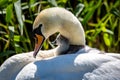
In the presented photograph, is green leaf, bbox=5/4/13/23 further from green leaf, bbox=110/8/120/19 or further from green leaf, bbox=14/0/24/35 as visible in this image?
green leaf, bbox=110/8/120/19

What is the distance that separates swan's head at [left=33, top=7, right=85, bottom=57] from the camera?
2.82 metres

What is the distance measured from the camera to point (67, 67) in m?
2.61

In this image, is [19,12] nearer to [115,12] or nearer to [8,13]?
[8,13]

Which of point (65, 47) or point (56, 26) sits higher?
point (56, 26)

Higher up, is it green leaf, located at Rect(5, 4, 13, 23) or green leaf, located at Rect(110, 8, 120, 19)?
green leaf, located at Rect(5, 4, 13, 23)

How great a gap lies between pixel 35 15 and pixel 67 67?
44.2 inches

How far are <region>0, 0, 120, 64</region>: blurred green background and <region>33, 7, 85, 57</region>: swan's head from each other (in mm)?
603

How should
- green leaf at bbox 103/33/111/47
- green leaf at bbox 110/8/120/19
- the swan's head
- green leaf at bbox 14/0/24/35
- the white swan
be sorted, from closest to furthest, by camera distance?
the white swan < the swan's head < green leaf at bbox 14/0/24/35 < green leaf at bbox 110/8/120/19 < green leaf at bbox 103/33/111/47

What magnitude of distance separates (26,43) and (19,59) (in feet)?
2.71

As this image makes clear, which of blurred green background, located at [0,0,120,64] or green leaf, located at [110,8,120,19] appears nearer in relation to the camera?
blurred green background, located at [0,0,120,64]

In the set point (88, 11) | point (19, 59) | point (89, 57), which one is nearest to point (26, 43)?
point (88, 11)

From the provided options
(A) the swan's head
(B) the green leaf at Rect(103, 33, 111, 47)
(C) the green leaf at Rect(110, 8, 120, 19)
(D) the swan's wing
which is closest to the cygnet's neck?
(A) the swan's head

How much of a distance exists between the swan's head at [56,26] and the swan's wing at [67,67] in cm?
20

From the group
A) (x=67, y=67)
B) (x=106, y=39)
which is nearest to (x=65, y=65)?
(x=67, y=67)
